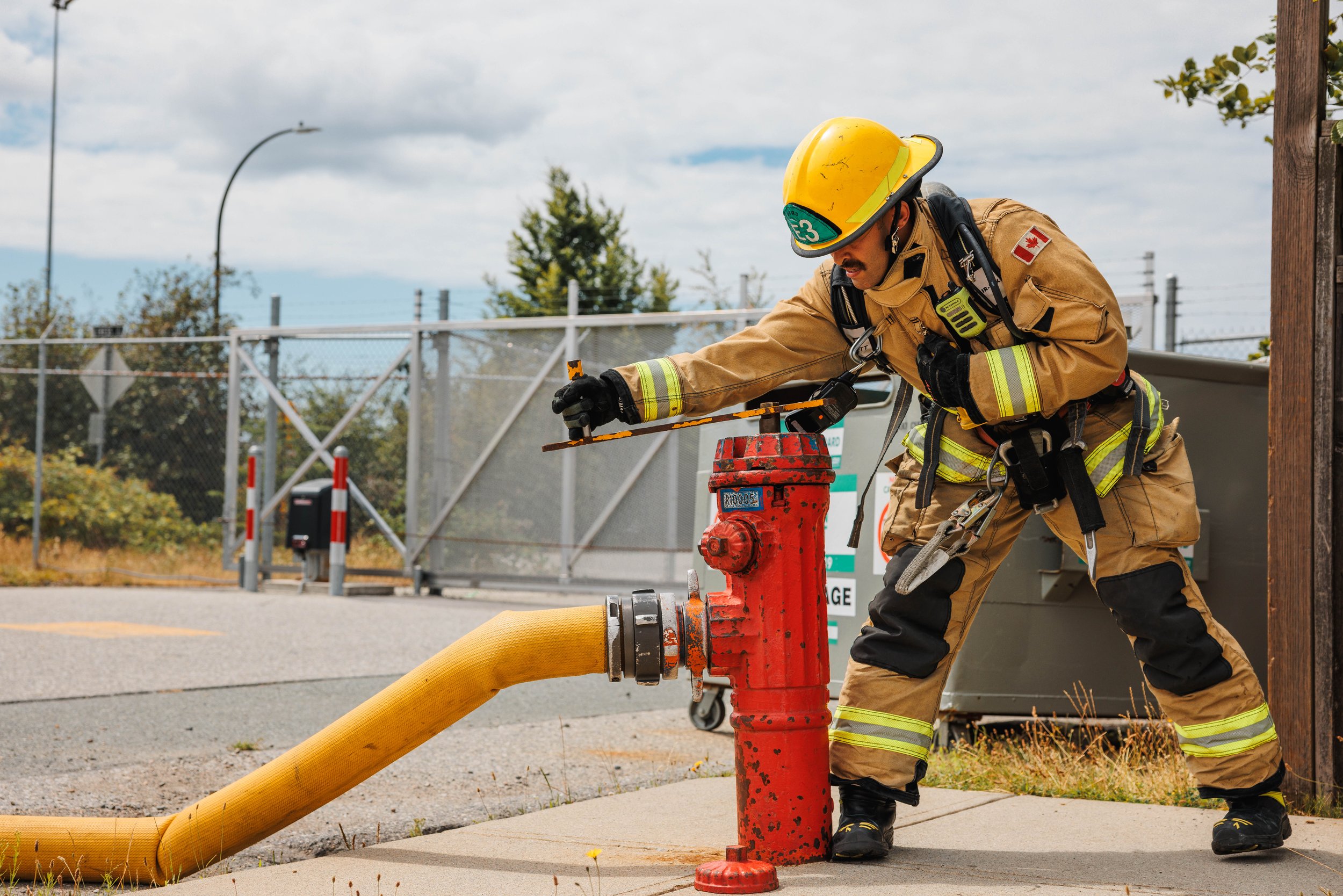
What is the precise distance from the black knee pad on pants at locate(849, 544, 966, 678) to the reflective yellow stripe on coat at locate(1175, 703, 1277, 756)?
550 mm

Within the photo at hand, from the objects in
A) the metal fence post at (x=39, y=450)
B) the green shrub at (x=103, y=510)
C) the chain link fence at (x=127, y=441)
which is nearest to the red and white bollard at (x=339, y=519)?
the metal fence post at (x=39, y=450)

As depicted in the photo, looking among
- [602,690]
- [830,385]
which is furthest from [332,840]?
[602,690]

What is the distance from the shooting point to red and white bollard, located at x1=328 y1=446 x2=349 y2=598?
10391mm

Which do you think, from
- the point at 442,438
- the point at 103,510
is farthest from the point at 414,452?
the point at 103,510

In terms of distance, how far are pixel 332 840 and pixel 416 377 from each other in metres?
8.20

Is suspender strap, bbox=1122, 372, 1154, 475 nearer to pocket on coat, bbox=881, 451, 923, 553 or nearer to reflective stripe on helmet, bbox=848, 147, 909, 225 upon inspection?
pocket on coat, bbox=881, 451, 923, 553

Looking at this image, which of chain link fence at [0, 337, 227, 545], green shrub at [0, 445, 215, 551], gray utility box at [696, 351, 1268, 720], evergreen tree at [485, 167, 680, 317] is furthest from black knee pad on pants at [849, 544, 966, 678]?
evergreen tree at [485, 167, 680, 317]

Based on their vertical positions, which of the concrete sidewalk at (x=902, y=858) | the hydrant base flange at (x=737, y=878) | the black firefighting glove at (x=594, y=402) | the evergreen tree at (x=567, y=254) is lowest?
the concrete sidewalk at (x=902, y=858)

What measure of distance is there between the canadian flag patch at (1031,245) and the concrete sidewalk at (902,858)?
123 cm

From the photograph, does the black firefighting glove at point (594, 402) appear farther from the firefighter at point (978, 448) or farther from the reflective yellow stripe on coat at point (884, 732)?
the reflective yellow stripe on coat at point (884, 732)

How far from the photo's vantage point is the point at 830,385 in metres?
2.80

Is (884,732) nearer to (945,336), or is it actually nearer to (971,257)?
(945,336)

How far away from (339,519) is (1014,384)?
8807 millimetres

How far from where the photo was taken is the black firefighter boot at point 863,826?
2537 millimetres
